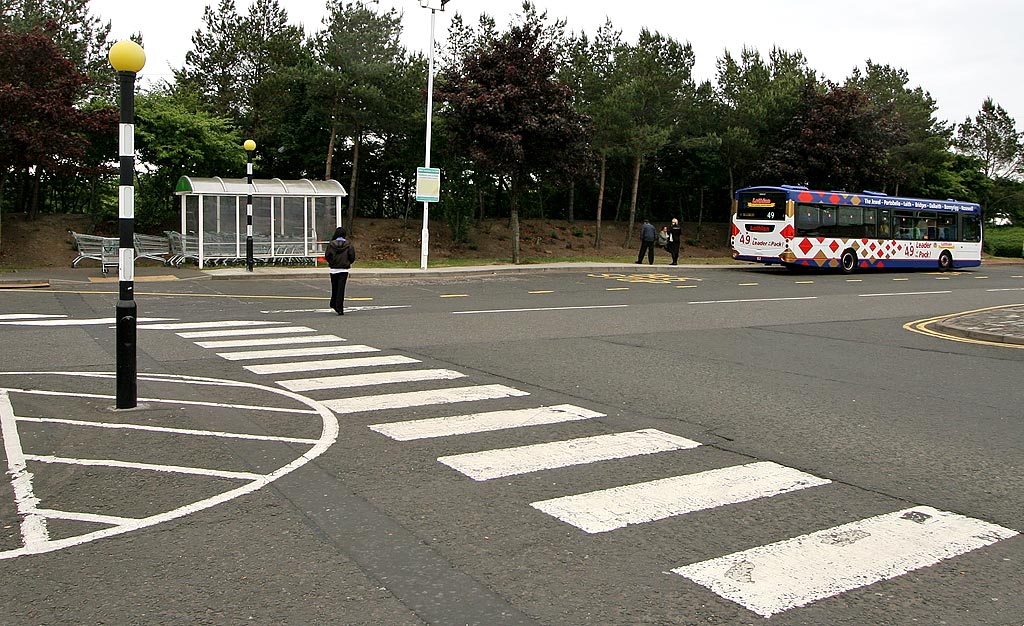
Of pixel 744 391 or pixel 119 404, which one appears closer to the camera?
pixel 119 404

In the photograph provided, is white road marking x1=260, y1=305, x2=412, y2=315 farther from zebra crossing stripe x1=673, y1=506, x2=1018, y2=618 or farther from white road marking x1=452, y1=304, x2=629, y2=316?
zebra crossing stripe x1=673, y1=506, x2=1018, y2=618

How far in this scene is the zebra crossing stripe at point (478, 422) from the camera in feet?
23.1

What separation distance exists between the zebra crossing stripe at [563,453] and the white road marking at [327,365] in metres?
4.21

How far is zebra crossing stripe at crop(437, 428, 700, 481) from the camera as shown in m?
6.02

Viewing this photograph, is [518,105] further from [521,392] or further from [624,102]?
[521,392]

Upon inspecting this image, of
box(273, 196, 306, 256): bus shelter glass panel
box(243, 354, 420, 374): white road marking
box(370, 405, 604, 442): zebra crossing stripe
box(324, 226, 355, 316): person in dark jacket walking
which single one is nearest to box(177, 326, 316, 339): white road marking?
box(324, 226, 355, 316): person in dark jacket walking

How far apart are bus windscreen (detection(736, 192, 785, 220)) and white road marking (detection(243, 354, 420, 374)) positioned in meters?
23.7

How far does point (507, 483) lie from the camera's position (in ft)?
18.6

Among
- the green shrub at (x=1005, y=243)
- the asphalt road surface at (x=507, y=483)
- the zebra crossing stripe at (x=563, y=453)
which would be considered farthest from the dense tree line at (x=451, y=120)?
the zebra crossing stripe at (x=563, y=453)

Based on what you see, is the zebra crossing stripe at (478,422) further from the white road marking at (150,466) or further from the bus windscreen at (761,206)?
the bus windscreen at (761,206)

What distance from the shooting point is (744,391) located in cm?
919

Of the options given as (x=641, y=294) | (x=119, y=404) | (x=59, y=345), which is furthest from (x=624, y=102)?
(x=119, y=404)

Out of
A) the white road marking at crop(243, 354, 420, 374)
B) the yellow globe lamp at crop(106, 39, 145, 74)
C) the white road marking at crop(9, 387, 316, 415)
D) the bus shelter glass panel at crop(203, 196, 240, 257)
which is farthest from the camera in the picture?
the bus shelter glass panel at crop(203, 196, 240, 257)

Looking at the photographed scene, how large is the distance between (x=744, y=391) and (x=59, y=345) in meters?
8.91
